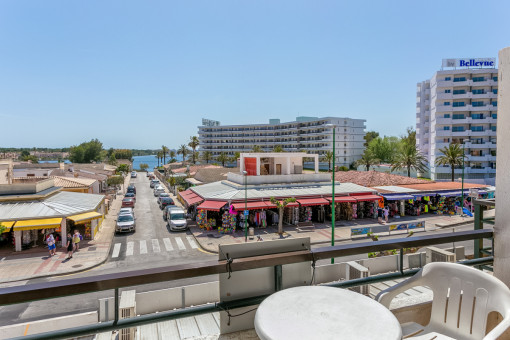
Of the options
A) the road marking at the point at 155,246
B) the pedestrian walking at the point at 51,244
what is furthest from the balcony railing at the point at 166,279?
the pedestrian walking at the point at 51,244

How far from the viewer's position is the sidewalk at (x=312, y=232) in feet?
79.3

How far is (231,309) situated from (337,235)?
24013 mm

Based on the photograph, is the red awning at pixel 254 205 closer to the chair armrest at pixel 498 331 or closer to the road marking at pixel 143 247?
the road marking at pixel 143 247

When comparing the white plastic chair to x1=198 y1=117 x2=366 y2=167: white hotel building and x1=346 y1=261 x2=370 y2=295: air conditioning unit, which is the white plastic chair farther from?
x1=198 y1=117 x2=366 y2=167: white hotel building

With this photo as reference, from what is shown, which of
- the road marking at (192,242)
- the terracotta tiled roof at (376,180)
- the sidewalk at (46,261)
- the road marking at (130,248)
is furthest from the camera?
the terracotta tiled roof at (376,180)

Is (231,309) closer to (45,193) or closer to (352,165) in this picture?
(45,193)

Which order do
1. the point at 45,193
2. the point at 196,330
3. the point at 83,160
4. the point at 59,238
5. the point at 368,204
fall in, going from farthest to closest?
the point at 83,160, the point at 368,204, the point at 45,193, the point at 59,238, the point at 196,330

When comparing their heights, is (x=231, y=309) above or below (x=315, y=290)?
below

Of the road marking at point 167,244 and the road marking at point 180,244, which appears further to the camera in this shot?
the road marking at point 180,244

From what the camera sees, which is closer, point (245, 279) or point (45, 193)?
point (245, 279)

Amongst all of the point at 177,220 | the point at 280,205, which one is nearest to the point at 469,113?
the point at 280,205

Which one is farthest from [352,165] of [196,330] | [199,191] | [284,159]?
[196,330]

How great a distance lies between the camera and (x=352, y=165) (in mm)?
91875

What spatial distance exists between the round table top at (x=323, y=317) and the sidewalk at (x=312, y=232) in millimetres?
20249
